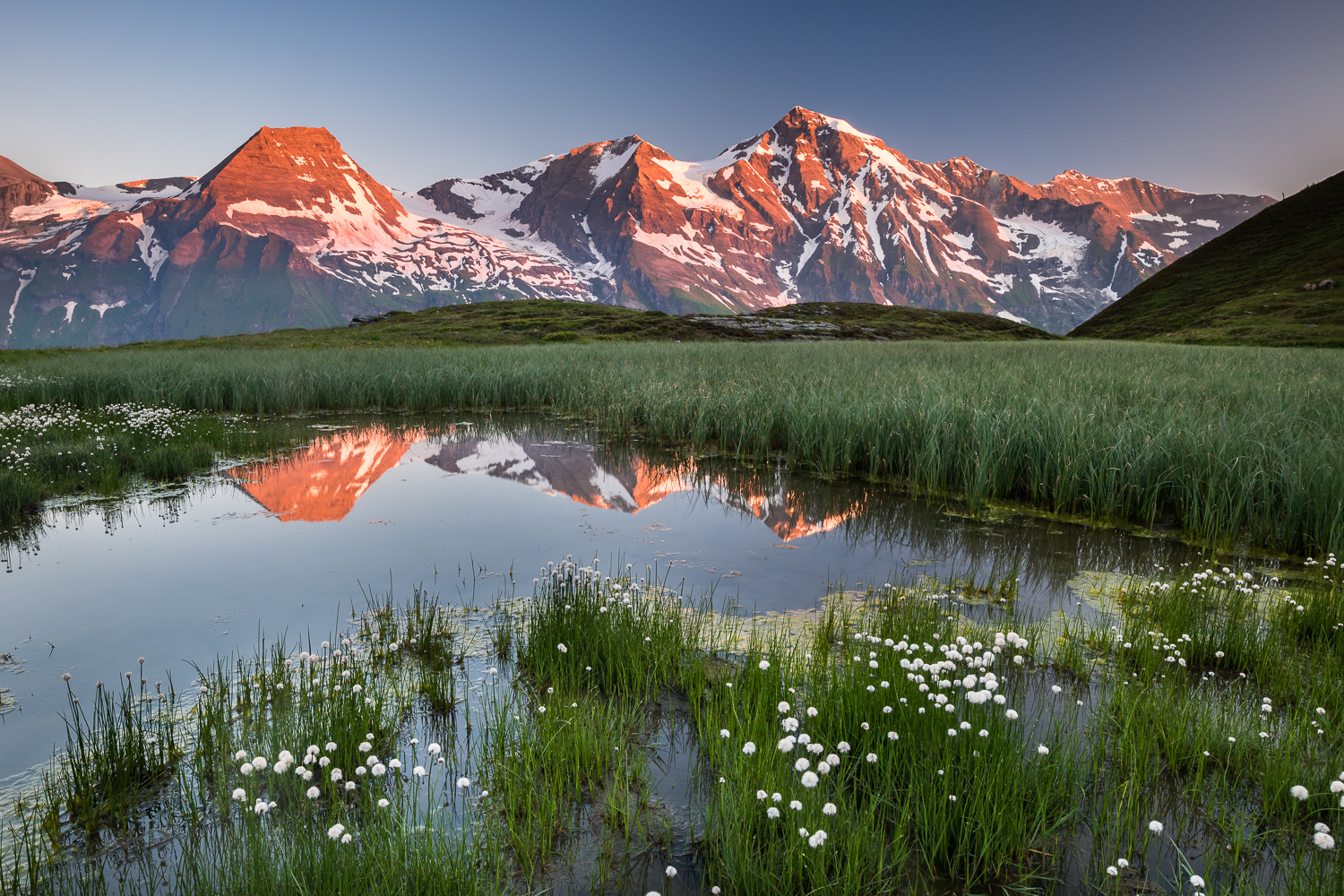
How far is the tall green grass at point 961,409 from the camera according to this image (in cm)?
664

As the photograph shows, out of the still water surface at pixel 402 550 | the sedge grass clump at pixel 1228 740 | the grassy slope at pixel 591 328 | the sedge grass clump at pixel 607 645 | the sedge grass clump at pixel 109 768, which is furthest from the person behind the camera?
the grassy slope at pixel 591 328

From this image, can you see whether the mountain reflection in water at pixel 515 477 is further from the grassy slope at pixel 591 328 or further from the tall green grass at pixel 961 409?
the grassy slope at pixel 591 328

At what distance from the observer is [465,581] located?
575 cm

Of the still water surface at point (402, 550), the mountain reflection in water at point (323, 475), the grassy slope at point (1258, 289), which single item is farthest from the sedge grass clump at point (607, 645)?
the grassy slope at point (1258, 289)

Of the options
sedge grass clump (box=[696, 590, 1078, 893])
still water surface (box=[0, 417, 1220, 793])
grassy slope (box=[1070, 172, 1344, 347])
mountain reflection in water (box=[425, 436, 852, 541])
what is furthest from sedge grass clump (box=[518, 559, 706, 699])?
grassy slope (box=[1070, 172, 1344, 347])

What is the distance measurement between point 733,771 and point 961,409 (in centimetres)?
844

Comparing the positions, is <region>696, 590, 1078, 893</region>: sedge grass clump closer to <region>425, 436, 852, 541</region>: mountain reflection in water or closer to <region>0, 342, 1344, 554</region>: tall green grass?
<region>425, 436, 852, 541</region>: mountain reflection in water

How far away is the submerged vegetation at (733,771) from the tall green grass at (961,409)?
3101mm

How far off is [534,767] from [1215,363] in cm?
2133

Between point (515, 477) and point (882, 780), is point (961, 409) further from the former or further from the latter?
point (882, 780)

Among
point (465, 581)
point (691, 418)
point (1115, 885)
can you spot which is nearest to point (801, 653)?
point (1115, 885)

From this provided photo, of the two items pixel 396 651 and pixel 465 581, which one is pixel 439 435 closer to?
pixel 465 581

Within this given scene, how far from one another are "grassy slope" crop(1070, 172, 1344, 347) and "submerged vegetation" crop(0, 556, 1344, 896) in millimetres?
48291

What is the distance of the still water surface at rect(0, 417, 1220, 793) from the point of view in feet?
14.7
